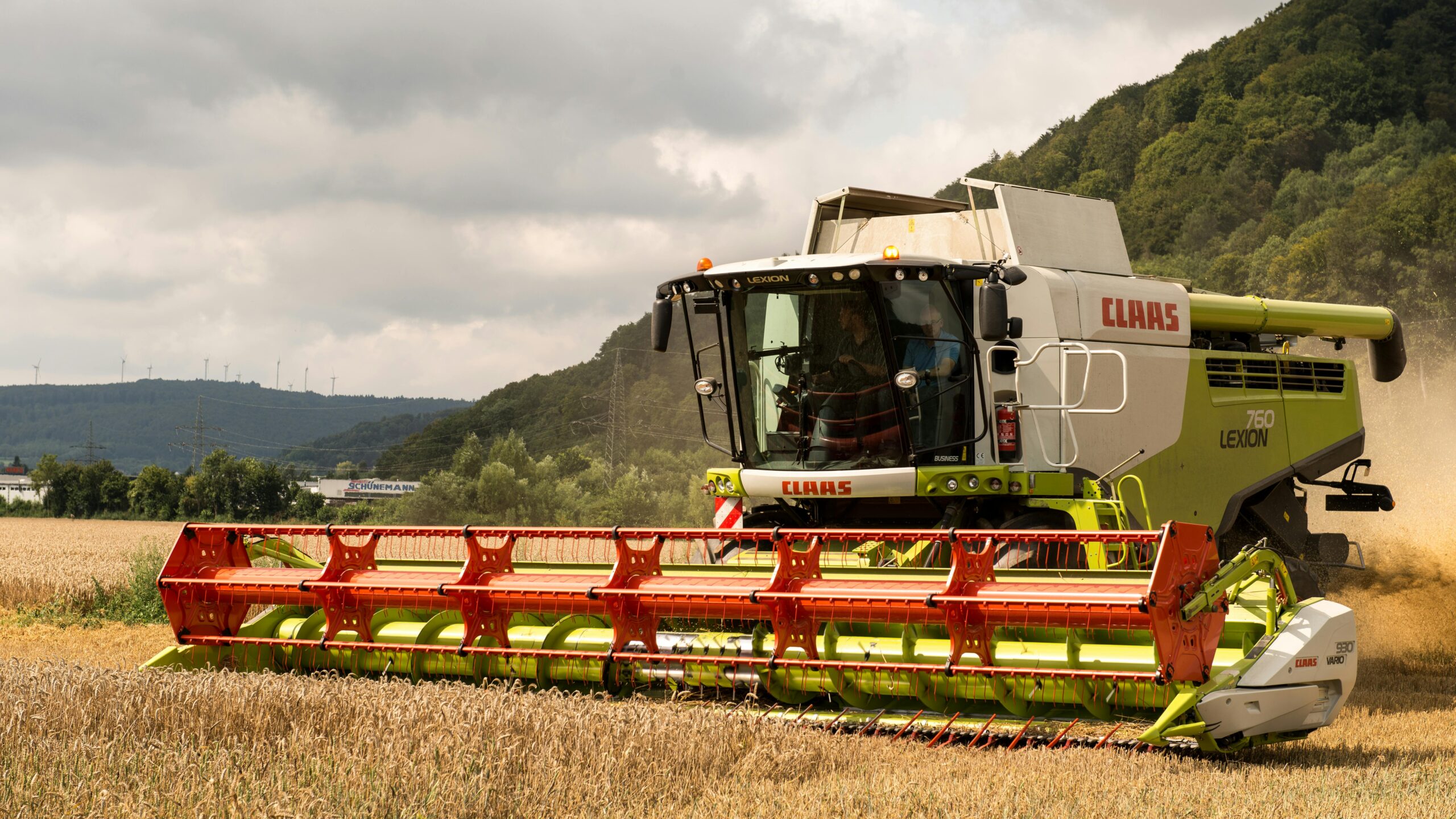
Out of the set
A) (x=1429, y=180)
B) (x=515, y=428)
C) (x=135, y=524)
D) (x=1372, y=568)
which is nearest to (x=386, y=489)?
(x=515, y=428)

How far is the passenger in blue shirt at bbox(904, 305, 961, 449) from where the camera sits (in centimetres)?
689

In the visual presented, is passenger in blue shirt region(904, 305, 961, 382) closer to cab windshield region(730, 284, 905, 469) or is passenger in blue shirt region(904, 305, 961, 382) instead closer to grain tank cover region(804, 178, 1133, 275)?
cab windshield region(730, 284, 905, 469)

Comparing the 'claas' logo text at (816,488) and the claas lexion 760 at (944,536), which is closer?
the claas lexion 760 at (944,536)

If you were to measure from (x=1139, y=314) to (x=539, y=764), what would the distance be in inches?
204

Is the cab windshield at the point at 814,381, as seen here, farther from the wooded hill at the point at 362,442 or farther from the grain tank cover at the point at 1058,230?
the wooded hill at the point at 362,442

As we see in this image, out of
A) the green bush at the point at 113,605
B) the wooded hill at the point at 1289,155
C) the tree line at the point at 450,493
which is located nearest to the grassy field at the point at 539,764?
the green bush at the point at 113,605

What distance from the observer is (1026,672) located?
4.75 metres

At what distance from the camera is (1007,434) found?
6.97m

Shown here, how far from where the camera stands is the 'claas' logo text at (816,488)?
6816mm

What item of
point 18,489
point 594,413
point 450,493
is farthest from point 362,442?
point 450,493

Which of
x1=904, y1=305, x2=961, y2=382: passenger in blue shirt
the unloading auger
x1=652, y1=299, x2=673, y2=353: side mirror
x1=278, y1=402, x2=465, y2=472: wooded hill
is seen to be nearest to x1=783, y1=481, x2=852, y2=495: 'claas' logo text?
the unloading auger

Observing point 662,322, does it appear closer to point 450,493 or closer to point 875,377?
point 875,377

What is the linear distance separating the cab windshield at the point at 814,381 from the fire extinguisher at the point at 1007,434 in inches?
23.4

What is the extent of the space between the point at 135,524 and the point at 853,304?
38595 mm
